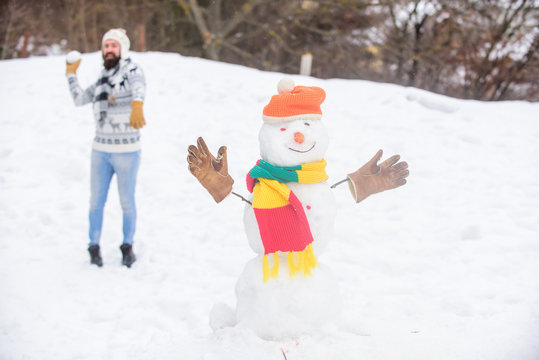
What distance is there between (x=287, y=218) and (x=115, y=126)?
1769mm

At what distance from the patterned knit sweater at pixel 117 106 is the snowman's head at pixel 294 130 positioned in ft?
4.84

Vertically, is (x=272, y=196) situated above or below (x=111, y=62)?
below

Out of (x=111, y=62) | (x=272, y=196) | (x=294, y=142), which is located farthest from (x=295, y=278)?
(x=111, y=62)

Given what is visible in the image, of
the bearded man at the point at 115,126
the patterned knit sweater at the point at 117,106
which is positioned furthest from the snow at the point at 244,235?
the patterned knit sweater at the point at 117,106

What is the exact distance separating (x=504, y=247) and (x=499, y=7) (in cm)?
1035

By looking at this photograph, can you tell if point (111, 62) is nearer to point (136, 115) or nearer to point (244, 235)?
point (136, 115)

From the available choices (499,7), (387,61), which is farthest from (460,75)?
(387,61)

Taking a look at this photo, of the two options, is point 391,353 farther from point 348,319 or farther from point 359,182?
point 359,182

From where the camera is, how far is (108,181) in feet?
9.95

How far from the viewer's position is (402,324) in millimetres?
2219

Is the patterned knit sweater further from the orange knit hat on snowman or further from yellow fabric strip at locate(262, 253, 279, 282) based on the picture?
yellow fabric strip at locate(262, 253, 279, 282)

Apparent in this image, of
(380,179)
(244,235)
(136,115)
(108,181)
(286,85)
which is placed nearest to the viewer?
(286,85)

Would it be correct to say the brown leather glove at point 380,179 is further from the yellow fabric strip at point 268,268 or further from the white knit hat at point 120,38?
the white knit hat at point 120,38

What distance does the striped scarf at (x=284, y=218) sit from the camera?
1.77m
